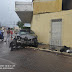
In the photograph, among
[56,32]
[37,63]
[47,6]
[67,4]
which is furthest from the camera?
[67,4]

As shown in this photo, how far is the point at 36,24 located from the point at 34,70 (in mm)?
11081

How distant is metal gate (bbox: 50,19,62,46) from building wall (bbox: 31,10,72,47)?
40 cm

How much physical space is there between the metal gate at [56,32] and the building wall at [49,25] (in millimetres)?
403

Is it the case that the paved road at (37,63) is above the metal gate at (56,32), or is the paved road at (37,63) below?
below

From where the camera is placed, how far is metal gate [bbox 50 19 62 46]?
40.4 ft

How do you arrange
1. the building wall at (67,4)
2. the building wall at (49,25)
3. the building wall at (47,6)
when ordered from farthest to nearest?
the building wall at (67,4) → the building wall at (47,6) → the building wall at (49,25)

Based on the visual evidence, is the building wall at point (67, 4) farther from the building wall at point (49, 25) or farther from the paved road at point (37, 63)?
the paved road at point (37, 63)

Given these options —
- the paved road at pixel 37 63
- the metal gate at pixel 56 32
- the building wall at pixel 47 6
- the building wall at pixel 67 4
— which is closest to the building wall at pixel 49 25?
the metal gate at pixel 56 32

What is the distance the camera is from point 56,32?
41.4 feet

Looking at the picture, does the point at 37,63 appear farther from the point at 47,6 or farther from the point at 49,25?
the point at 47,6

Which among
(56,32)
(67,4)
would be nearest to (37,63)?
(56,32)

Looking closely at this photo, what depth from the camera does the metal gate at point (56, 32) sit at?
12.3m

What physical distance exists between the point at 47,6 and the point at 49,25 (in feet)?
8.32

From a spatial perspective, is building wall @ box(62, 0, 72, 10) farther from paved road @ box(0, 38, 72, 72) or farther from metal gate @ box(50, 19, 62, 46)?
paved road @ box(0, 38, 72, 72)
